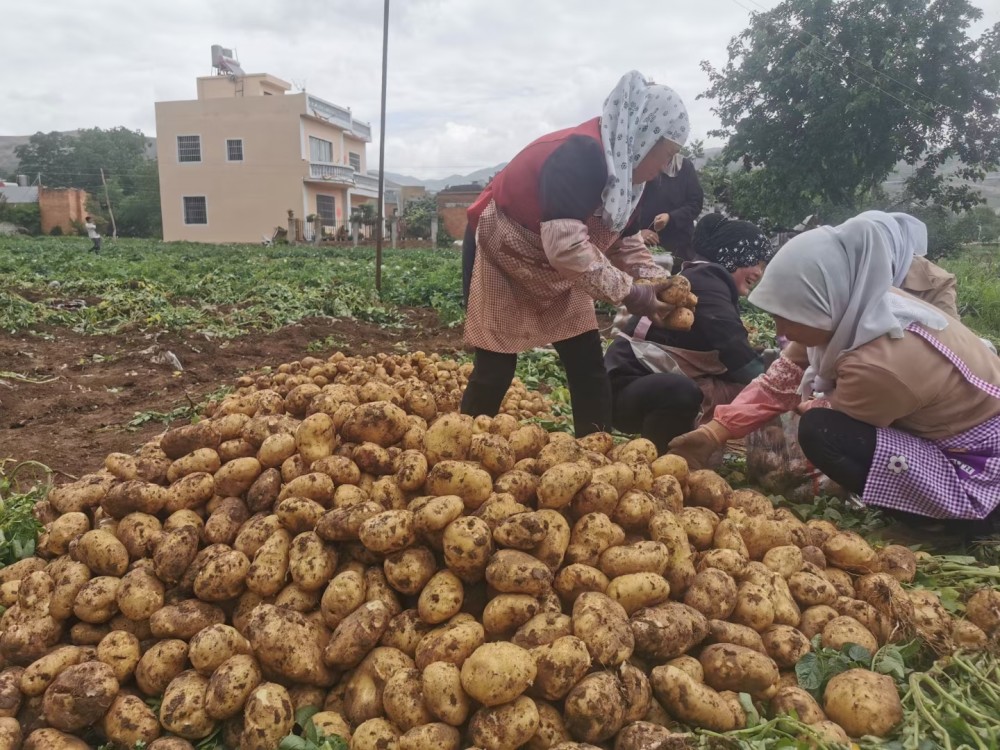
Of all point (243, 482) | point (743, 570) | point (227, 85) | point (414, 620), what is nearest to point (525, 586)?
point (414, 620)

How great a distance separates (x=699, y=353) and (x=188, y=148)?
139 feet

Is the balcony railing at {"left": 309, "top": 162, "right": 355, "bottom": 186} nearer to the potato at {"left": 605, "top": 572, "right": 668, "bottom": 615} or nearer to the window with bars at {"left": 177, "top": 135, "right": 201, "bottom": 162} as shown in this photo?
the window with bars at {"left": 177, "top": 135, "right": 201, "bottom": 162}

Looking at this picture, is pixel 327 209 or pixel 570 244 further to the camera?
pixel 327 209

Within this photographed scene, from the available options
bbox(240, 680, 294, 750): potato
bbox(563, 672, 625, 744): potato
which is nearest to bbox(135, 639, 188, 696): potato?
bbox(240, 680, 294, 750): potato

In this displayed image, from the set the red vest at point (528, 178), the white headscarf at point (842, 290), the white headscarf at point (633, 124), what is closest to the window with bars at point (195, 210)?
the red vest at point (528, 178)

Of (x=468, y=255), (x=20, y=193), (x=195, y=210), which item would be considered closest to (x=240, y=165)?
(x=195, y=210)

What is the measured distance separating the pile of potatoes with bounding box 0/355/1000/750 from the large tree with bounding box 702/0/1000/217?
18.4 meters

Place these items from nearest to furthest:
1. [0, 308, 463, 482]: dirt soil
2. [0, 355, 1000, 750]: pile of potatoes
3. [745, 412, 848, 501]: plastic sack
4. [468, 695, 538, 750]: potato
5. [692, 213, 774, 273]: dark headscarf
Answer: [468, 695, 538, 750]: potato, [0, 355, 1000, 750]: pile of potatoes, [745, 412, 848, 501]: plastic sack, [692, 213, 774, 273]: dark headscarf, [0, 308, 463, 482]: dirt soil

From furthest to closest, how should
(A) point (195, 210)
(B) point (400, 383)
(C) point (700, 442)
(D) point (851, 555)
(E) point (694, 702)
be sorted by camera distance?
(A) point (195, 210) < (B) point (400, 383) < (C) point (700, 442) < (D) point (851, 555) < (E) point (694, 702)

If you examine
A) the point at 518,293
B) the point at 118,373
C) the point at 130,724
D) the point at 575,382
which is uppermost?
the point at 518,293

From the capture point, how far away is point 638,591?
6.09 feet

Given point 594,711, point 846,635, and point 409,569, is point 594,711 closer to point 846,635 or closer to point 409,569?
point 409,569

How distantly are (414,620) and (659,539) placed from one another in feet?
2.51

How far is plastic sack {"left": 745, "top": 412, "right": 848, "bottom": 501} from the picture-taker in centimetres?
341
